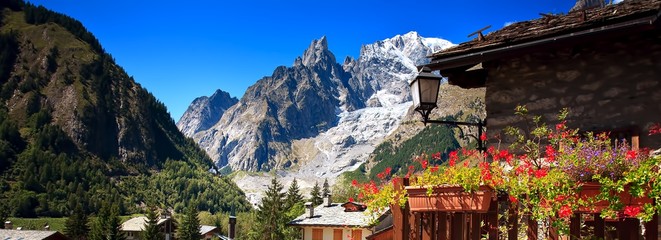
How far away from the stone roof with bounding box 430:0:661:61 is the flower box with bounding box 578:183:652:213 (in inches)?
110

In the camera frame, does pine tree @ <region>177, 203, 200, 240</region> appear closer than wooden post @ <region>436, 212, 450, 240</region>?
No

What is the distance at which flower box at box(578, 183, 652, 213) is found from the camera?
4031 mm

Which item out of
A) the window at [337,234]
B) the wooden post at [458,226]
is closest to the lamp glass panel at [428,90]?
the wooden post at [458,226]

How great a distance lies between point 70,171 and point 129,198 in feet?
56.2

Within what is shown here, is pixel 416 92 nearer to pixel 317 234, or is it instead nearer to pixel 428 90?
pixel 428 90

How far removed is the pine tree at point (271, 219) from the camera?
6347cm

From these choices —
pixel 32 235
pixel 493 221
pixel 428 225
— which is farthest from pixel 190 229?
pixel 493 221

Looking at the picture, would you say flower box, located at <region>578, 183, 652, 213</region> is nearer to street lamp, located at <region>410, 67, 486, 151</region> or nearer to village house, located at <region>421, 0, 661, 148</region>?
village house, located at <region>421, 0, 661, 148</region>

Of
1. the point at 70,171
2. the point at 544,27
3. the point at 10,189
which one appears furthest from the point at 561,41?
the point at 70,171

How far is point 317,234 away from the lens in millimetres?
46250

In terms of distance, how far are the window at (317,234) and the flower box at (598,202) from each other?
4236 centimetres

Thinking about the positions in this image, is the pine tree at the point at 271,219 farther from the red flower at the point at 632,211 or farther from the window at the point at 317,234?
the red flower at the point at 632,211

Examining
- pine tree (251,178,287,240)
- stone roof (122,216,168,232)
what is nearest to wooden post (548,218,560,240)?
pine tree (251,178,287,240)

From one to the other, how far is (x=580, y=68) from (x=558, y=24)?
21.8 inches
